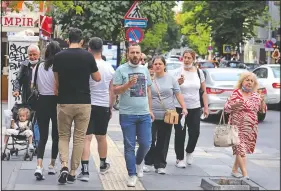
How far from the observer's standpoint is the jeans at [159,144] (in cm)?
877

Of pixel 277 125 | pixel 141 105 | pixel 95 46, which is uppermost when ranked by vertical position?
pixel 95 46

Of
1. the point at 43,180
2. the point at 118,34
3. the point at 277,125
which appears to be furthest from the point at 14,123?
the point at 118,34

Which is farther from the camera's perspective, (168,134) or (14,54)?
(14,54)

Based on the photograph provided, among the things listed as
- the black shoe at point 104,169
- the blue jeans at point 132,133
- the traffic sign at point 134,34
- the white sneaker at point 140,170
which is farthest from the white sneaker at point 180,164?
the traffic sign at point 134,34

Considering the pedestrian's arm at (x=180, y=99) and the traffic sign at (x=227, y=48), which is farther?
→ the traffic sign at (x=227, y=48)

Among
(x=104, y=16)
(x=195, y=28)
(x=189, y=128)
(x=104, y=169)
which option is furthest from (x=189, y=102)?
(x=195, y=28)

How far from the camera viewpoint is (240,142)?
27.7 ft

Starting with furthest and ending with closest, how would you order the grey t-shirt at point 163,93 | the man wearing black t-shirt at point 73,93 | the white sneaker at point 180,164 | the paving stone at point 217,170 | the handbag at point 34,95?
the white sneaker at point 180,164 → the paving stone at point 217,170 → the grey t-shirt at point 163,93 → the handbag at point 34,95 → the man wearing black t-shirt at point 73,93

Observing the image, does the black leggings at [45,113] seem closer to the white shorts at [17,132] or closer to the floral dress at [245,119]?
the white shorts at [17,132]

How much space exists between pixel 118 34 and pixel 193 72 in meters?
20.1

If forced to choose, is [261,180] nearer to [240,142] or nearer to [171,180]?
[240,142]

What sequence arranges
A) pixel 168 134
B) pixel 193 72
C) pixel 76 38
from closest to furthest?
pixel 76 38 < pixel 168 134 < pixel 193 72

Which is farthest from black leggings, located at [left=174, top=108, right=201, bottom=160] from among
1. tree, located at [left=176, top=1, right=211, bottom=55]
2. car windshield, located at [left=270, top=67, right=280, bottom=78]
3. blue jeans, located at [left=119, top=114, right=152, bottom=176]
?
tree, located at [left=176, top=1, right=211, bottom=55]

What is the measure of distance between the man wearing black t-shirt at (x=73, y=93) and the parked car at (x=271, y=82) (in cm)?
1374
